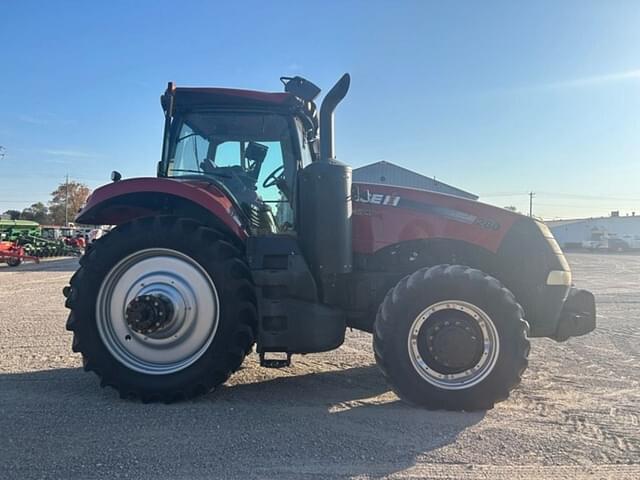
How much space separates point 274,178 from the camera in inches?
168

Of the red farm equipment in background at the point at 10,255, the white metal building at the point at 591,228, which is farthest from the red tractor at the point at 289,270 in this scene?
the white metal building at the point at 591,228

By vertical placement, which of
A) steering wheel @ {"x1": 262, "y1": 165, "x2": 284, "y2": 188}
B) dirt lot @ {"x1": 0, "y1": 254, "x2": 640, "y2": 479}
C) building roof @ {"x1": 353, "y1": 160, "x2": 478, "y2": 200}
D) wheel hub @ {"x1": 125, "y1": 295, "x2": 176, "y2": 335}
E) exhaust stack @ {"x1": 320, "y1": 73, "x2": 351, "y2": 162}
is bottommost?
dirt lot @ {"x1": 0, "y1": 254, "x2": 640, "y2": 479}

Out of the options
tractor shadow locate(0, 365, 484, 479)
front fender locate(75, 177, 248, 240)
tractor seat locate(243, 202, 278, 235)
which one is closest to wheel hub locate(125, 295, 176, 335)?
tractor shadow locate(0, 365, 484, 479)

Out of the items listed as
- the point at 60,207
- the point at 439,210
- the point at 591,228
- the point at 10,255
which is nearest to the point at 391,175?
the point at 10,255

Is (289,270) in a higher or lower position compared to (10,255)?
higher

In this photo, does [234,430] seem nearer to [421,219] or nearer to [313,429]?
[313,429]

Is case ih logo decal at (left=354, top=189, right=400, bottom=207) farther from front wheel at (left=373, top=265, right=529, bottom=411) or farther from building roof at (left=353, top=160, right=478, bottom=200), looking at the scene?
building roof at (left=353, top=160, right=478, bottom=200)

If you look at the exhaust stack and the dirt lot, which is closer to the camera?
the dirt lot

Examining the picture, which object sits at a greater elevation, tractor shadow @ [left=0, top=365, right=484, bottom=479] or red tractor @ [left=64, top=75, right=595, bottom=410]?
red tractor @ [left=64, top=75, right=595, bottom=410]

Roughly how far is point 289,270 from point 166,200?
1194 millimetres

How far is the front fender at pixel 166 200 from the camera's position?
378cm

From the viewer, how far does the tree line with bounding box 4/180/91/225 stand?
65.6 meters

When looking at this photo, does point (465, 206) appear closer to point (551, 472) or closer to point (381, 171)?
point (551, 472)

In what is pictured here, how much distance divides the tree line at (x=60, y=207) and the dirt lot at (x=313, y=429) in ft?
224
